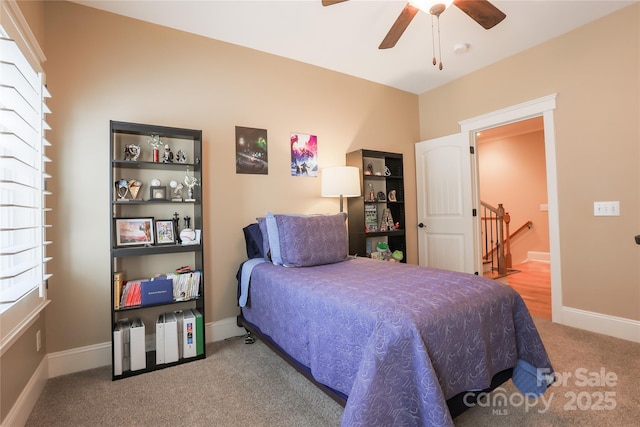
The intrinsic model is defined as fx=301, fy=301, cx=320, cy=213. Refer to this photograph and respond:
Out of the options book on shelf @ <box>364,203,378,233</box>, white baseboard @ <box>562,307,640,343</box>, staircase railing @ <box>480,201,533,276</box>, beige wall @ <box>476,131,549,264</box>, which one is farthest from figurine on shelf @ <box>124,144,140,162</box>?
beige wall @ <box>476,131,549,264</box>

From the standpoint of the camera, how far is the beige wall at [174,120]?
223 centimetres

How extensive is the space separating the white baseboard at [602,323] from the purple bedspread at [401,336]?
162cm

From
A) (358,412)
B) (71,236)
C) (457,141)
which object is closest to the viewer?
(358,412)

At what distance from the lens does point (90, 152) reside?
230 centimetres

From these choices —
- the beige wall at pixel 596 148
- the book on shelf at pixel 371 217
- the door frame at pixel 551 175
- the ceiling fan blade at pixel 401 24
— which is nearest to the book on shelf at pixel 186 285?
the book on shelf at pixel 371 217

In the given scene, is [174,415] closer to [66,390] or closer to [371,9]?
[66,390]

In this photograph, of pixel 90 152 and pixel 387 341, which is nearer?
pixel 387 341

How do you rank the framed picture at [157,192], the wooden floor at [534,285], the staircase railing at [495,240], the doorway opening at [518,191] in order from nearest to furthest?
the framed picture at [157,192], the wooden floor at [534,285], the staircase railing at [495,240], the doorway opening at [518,191]

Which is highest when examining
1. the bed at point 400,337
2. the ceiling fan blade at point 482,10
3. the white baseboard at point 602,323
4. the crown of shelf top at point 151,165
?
the ceiling fan blade at point 482,10

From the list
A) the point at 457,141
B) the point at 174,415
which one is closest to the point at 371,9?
the point at 457,141

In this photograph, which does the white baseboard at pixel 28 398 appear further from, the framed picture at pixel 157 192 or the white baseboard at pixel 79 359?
the framed picture at pixel 157 192

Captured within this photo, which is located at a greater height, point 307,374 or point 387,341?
point 387,341

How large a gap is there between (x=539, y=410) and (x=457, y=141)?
9.58ft

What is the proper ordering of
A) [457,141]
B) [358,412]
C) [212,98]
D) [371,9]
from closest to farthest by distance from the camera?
[358,412]
[371,9]
[212,98]
[457,141]
